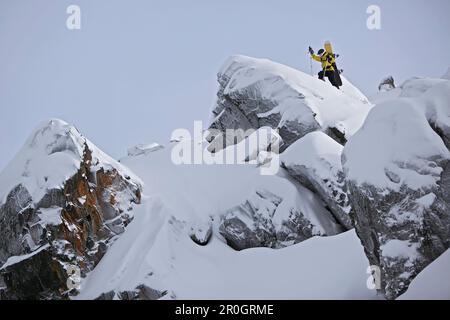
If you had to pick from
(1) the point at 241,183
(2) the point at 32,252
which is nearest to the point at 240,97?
(1) the point at 241,183

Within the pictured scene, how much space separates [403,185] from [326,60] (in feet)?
63.1

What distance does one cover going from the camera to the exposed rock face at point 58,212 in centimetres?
2095

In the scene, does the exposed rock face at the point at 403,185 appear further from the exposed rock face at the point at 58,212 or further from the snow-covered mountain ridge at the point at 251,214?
the exposed rock face at the point at 58,212

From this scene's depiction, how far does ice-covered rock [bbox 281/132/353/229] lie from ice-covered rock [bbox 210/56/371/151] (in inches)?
113

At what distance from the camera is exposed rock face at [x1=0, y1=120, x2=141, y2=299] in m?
21.0

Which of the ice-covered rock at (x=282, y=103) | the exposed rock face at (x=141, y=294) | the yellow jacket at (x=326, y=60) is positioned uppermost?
the yellow jacket at (x=326, y=60)

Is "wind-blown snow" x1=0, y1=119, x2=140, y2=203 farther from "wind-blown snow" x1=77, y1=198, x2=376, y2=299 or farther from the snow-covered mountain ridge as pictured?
"wind-blown snow" x1=77, y1=198, x2=376, y2=299

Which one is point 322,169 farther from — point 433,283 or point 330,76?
point 330,76

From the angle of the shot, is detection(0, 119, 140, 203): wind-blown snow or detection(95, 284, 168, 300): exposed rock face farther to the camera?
detection(0, 119, 140, 203): wind-blown snow

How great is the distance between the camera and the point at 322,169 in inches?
898

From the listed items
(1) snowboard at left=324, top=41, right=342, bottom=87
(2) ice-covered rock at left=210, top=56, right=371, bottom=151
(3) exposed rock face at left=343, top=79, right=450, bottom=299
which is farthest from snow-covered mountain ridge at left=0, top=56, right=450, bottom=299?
(1) snowboard at left=324, top=41, right=342, bottom=87

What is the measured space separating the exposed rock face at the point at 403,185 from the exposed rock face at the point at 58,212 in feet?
33.5

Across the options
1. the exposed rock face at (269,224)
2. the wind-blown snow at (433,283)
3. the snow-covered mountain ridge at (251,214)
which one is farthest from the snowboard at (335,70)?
the wind-blown snow at (433,283)

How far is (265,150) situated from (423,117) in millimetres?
11025
